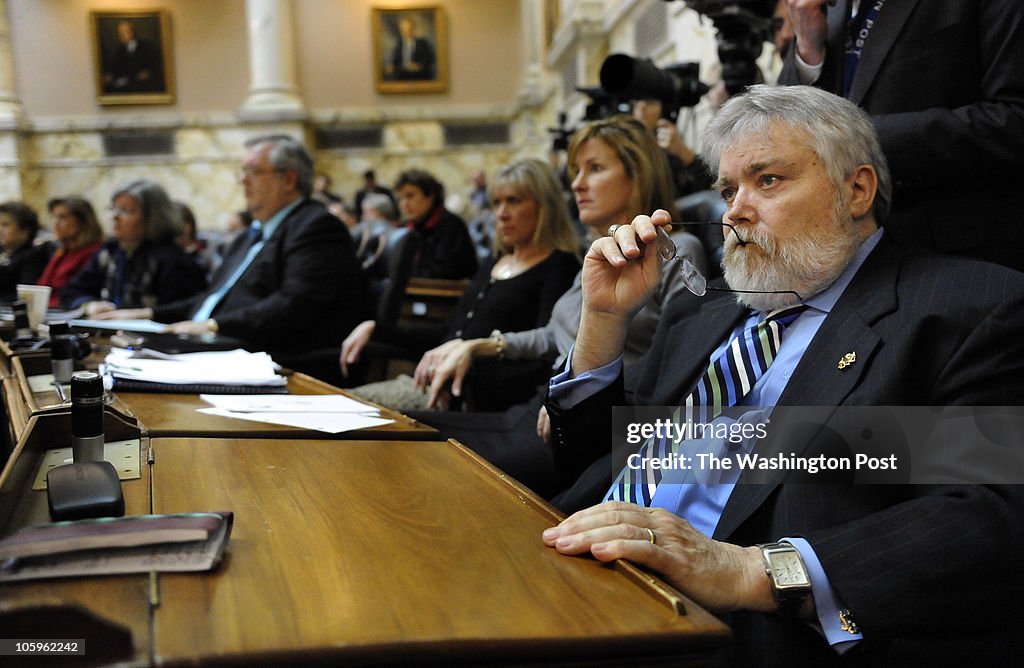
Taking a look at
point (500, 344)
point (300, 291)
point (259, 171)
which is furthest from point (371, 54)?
point (500, 344)

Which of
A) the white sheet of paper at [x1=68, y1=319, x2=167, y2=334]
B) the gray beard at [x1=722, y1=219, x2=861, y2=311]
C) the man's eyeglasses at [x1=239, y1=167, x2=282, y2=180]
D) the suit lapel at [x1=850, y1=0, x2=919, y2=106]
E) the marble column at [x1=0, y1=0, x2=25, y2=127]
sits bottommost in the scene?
the white sheet of paper at [x1=68, y1=319, x2=167, y2=334]

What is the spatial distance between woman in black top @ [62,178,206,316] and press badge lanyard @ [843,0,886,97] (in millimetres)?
3390

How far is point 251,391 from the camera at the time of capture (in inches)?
77.2

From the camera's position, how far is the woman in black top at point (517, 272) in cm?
279

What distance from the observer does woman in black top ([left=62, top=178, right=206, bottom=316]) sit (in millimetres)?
4391

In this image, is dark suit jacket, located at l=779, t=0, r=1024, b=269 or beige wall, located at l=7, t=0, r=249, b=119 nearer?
dark suit jacket, located at l=779, t=0, r=1024, b=269

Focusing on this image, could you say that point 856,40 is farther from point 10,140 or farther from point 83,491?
point 10,140

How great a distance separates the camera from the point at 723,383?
4.79 ft

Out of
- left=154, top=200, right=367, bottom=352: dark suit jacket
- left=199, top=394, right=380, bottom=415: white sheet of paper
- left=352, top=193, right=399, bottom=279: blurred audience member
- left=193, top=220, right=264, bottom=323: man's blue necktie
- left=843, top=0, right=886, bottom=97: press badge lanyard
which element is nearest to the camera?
left=199, top=394, right=380, bottom=415: white sheet of paper

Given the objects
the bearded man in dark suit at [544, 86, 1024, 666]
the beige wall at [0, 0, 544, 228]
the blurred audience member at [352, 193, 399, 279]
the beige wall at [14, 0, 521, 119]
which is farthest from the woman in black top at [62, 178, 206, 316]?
the beige wall at [14, 0, 521, 119]

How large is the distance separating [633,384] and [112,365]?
1.20 m

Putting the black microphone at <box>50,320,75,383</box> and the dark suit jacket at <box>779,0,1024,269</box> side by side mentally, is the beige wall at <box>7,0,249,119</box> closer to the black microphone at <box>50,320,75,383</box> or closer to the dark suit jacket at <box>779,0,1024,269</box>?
the black microphone at <box>50,320,75,383</box>

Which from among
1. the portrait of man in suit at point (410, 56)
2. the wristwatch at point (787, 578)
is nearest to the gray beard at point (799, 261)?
the wristwatch at point (787, 578)

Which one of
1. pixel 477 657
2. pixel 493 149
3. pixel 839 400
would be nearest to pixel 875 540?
pixel 839 400
